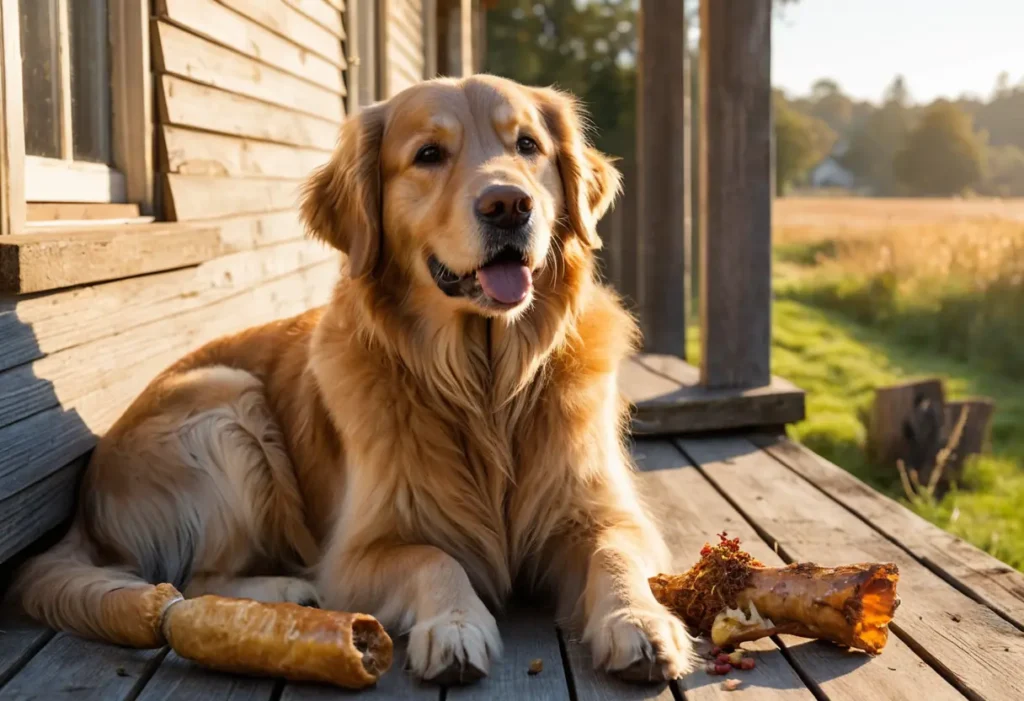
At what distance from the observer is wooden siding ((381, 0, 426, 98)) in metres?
8.10

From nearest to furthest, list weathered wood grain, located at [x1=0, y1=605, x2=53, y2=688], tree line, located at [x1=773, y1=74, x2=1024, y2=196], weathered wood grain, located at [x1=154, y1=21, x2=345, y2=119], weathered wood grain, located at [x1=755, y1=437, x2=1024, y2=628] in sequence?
weathered wood grain, located at [x1=0, y1=605, x2=53, y2=688], weathered wood grain, located at [x1=755, y1=437, x2=1024, y2=628], weathered wood grain, located at [x1=154, y1=21, x2=345, y2=119], tree line, located at [x1=773, y1=74, x2=1024, y2=196]

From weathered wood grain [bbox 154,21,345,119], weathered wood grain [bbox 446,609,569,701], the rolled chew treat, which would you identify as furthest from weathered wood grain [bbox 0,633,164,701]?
weathered wood grain [bbox 154,21,345,119]

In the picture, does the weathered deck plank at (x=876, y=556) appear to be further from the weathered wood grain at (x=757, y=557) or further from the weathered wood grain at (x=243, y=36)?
the weathered wood grain at (x=243, y=36)

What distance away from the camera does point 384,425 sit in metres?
2.91

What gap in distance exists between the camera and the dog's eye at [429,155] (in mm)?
2939

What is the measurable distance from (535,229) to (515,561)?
932 millimetres

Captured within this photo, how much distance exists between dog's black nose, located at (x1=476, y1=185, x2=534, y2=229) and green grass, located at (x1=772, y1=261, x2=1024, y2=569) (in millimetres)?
3269

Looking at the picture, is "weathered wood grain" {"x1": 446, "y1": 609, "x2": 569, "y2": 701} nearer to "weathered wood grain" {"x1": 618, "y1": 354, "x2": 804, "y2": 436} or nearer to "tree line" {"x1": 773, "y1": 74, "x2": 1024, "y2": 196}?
"weathered wood grain" {"x1": 618, "y1": 354, "x2": 804, "y2": 436}

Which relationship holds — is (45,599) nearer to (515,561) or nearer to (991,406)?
(515,561)

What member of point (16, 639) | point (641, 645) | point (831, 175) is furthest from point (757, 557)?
point (831, 175)

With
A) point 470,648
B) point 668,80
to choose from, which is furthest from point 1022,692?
point 668,80

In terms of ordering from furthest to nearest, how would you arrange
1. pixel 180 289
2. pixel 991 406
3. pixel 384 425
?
pixel 991 406 → pixel 180 289 → pixel 384 425

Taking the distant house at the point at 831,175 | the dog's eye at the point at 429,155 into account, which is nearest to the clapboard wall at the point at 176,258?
the dog's eye at the point at 429,155

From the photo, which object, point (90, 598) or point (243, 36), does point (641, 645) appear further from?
point (243, 36)
